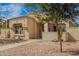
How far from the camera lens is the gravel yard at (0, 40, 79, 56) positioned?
8.36m

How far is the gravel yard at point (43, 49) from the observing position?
8.36 metres

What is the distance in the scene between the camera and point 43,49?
8.38 m

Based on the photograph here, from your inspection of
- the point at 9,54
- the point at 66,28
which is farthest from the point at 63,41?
the point at 9,54

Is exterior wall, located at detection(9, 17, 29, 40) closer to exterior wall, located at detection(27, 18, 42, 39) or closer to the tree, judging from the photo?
exterior wall, located at detection(27, 18, 42, 39)

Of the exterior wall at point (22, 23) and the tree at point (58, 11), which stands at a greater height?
the tree at point (58, 11)

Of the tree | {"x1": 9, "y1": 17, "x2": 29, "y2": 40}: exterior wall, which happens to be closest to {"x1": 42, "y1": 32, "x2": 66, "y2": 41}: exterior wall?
the tree

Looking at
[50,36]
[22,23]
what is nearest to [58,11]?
[50,36]

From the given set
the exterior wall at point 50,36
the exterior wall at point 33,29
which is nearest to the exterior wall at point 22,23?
the exterior wall at point 33,29

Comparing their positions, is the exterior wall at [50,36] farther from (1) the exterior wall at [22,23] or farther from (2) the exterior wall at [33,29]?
(1) the exterior wall at [22,23]

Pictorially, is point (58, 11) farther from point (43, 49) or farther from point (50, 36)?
point (43, 49)

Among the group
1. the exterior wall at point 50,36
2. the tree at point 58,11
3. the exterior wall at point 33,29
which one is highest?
the tree at point 58,11

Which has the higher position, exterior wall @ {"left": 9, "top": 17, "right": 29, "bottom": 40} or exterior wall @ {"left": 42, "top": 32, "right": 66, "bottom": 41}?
exterior wall @ {"left": 9, "top": 17, "right": 29, "bottom": 40}

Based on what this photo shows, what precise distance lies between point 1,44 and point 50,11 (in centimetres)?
71

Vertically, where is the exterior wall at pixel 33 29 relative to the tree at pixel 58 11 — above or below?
below
